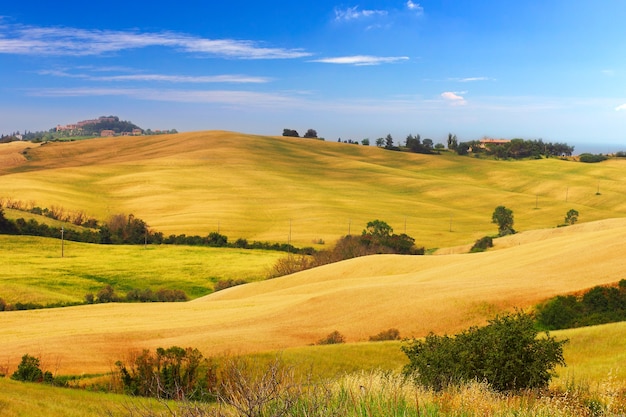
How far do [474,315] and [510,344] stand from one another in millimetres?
17079

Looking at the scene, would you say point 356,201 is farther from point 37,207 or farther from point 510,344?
point 510,344

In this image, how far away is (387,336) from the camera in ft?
123

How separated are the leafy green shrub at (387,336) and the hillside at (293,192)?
66196 millimetres

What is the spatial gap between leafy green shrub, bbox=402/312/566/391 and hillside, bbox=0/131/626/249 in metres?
81.5

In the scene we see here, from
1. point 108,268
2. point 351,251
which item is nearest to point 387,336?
point 351,251

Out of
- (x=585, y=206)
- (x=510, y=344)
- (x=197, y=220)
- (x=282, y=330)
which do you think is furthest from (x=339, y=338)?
(x=585, y=206)

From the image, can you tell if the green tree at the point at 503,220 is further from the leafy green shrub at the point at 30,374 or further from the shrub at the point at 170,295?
the leafy green shrub at the point at 30,374

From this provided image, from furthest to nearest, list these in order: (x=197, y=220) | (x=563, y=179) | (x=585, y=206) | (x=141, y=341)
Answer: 1. (x=563, y=179)
2. (x=585, y=206)
3. (x=197, y=220)
4. (x=141, y=341)

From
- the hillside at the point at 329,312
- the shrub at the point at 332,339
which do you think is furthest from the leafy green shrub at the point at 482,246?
the shrub at the point at 332,339

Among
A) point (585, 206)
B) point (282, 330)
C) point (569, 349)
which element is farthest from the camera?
point (585, 206)

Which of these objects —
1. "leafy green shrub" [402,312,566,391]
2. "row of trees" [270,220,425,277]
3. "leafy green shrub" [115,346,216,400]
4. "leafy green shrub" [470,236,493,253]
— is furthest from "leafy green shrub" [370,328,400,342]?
"leafy green shrub" [470,236,493,253]

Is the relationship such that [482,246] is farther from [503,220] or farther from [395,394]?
[395,394]

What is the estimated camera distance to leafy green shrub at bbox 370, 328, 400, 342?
37.2 metres

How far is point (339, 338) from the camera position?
37375mm
